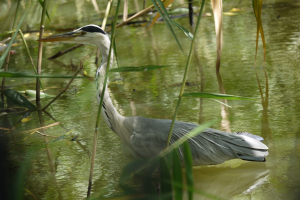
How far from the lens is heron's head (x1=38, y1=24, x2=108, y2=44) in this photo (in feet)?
9.43

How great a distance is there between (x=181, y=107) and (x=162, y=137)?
112 centimetres

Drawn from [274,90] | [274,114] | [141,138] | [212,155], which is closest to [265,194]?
[212,155]

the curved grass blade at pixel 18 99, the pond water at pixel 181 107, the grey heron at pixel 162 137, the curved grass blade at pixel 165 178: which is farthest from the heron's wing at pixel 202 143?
the curved grass blade at pixel 18 99

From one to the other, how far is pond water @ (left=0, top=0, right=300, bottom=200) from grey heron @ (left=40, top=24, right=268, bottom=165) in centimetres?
14

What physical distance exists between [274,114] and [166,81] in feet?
4.91

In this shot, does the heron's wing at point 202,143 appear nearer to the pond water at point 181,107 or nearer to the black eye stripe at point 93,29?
the pond water at point 181,107

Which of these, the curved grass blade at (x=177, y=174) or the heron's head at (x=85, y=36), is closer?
the curved grass blade at (x=177, y=174)

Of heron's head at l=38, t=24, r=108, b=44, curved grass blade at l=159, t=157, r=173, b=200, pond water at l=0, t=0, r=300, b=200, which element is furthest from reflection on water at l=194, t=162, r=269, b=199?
heron's head at l=38, t=24, r=108, b=44

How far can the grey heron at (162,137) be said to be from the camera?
2.46 metres

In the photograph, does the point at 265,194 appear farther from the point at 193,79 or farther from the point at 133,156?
the point at 193,79

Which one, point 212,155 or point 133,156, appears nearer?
point 212,155

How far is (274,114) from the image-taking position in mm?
3244

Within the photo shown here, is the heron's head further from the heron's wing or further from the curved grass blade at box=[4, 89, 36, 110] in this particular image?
the curved grass blade at box=[4, 89, 36, 110]

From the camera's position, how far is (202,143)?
2.58 m
